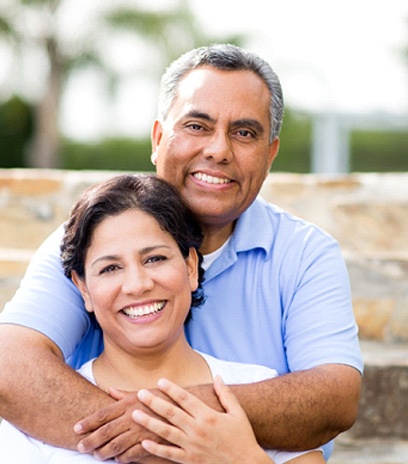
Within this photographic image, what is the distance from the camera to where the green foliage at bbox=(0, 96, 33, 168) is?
15141 millimetres

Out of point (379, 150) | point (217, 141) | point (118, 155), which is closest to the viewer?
point (217, 141)

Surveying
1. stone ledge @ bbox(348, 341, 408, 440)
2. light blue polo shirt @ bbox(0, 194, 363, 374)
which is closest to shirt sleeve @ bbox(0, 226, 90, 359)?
light blue polo shirt @ bbox(0, 194, 363, 374)

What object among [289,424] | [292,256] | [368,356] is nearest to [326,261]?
[292,256]

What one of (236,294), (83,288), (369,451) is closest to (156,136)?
(236,294)

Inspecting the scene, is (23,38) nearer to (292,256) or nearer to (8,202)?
(8,202)

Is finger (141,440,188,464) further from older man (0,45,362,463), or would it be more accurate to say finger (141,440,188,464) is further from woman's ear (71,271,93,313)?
woman's ear (71,271,93,313)

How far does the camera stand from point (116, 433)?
195 centimetres

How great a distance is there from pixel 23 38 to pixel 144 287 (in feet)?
48.2

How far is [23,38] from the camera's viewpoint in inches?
623

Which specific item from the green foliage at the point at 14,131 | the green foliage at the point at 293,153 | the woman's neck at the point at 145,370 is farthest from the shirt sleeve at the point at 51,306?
the green foliage at the point at 14,131

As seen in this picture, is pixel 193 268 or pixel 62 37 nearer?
pixel 193 268

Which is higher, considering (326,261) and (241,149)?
(241,149)

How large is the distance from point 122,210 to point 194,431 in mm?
547

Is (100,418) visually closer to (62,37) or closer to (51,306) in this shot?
(51,306)
